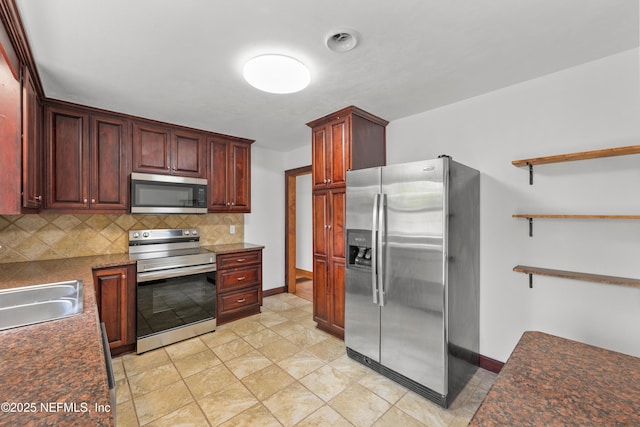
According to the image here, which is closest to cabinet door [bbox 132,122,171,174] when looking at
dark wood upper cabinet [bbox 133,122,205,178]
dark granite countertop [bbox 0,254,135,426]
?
dark wood upper cabinet [bbox 133,122,205,178]

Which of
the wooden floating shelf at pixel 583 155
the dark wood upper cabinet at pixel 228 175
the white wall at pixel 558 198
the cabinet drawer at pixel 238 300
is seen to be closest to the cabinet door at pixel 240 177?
the dark wood upper cabinet at pixel 228 175

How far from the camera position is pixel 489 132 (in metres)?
2.46

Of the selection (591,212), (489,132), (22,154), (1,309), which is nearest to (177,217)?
(22,154)

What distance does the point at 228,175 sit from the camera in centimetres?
369

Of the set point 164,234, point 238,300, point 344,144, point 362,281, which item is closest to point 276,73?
point 344,144

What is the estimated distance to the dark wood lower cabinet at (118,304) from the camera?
256cm

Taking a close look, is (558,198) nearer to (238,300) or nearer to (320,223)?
(320,223)

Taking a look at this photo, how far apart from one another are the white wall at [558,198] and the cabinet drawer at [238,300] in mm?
2555

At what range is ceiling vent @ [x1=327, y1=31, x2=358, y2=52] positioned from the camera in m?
1.70

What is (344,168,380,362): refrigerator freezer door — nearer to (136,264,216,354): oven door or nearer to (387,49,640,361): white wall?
(387,49,640,361): white wall

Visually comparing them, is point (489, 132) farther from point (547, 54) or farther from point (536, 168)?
point (547, 54)

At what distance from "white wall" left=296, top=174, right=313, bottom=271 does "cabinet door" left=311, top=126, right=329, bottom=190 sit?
103 inches

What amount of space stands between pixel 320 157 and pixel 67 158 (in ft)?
7.94

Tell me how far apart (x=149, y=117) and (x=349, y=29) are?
7.96 feet
